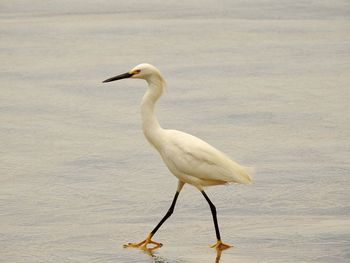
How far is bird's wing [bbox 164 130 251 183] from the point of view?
7738 millimetres

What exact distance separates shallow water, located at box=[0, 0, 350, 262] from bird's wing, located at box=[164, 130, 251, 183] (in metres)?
0.42

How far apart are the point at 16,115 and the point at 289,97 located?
10.1 ft

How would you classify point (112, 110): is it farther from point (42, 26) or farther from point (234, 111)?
point (42, 26)

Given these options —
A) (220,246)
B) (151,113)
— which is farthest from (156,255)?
(151,113)

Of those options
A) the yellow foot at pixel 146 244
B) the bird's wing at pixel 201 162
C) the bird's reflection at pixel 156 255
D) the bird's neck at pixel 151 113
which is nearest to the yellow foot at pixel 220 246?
the bird's reflection at pixel 156 255

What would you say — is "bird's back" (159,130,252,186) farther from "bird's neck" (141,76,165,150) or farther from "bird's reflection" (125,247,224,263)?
"bird's reflection" (125,247,224,263)

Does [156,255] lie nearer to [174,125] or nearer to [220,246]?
[220,246]

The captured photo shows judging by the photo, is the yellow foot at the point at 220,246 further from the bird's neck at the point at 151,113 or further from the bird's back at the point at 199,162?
the bird's neck at the point at 151,113

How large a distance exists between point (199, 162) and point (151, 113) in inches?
20.2

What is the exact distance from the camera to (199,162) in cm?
775

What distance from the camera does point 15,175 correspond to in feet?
31.1

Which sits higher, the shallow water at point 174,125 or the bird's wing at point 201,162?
the bird's wing at point 201,162

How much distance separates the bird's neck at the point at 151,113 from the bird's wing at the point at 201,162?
15cm

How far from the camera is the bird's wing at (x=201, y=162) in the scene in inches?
305
